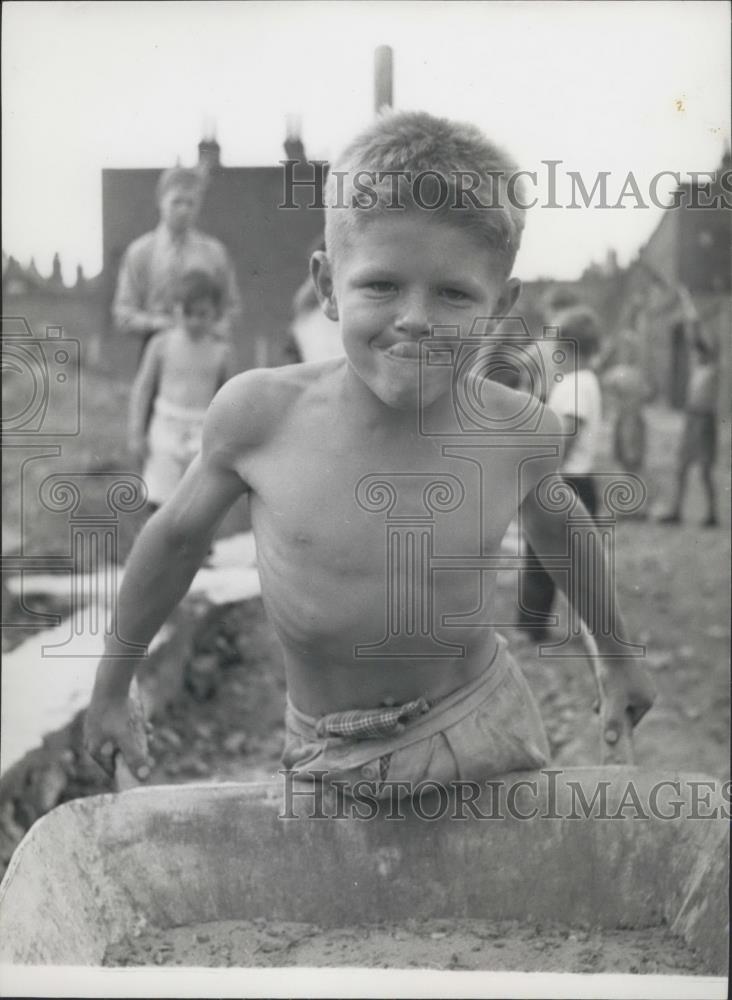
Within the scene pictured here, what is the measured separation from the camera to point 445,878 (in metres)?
1.80

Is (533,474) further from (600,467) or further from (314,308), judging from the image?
(600,467)

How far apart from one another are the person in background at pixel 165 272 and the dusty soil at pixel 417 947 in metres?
1.30

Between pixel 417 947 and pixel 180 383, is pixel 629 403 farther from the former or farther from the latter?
pixel 417 947

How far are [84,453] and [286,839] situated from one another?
1.19 m

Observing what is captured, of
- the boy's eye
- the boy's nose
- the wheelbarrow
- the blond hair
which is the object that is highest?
the blond hair

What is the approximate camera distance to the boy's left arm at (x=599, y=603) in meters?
1.78

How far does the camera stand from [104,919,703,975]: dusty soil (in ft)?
5.58

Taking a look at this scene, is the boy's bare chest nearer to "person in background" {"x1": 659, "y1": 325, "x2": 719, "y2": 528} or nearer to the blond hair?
the blond hair

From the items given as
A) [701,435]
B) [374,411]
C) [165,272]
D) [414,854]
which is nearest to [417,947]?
[414,854]

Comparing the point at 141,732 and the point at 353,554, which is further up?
the point at 353,554

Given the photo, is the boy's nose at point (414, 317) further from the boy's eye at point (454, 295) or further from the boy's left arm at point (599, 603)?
the boy's left arm at point (599, 603)

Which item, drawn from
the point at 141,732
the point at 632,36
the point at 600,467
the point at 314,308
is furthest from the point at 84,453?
the point at 600,467

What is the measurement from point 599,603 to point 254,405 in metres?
0.58

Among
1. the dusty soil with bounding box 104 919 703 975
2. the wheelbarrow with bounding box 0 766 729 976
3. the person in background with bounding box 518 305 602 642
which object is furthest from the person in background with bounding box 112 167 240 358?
the dusty soil with bounding box 104 919 703 975
